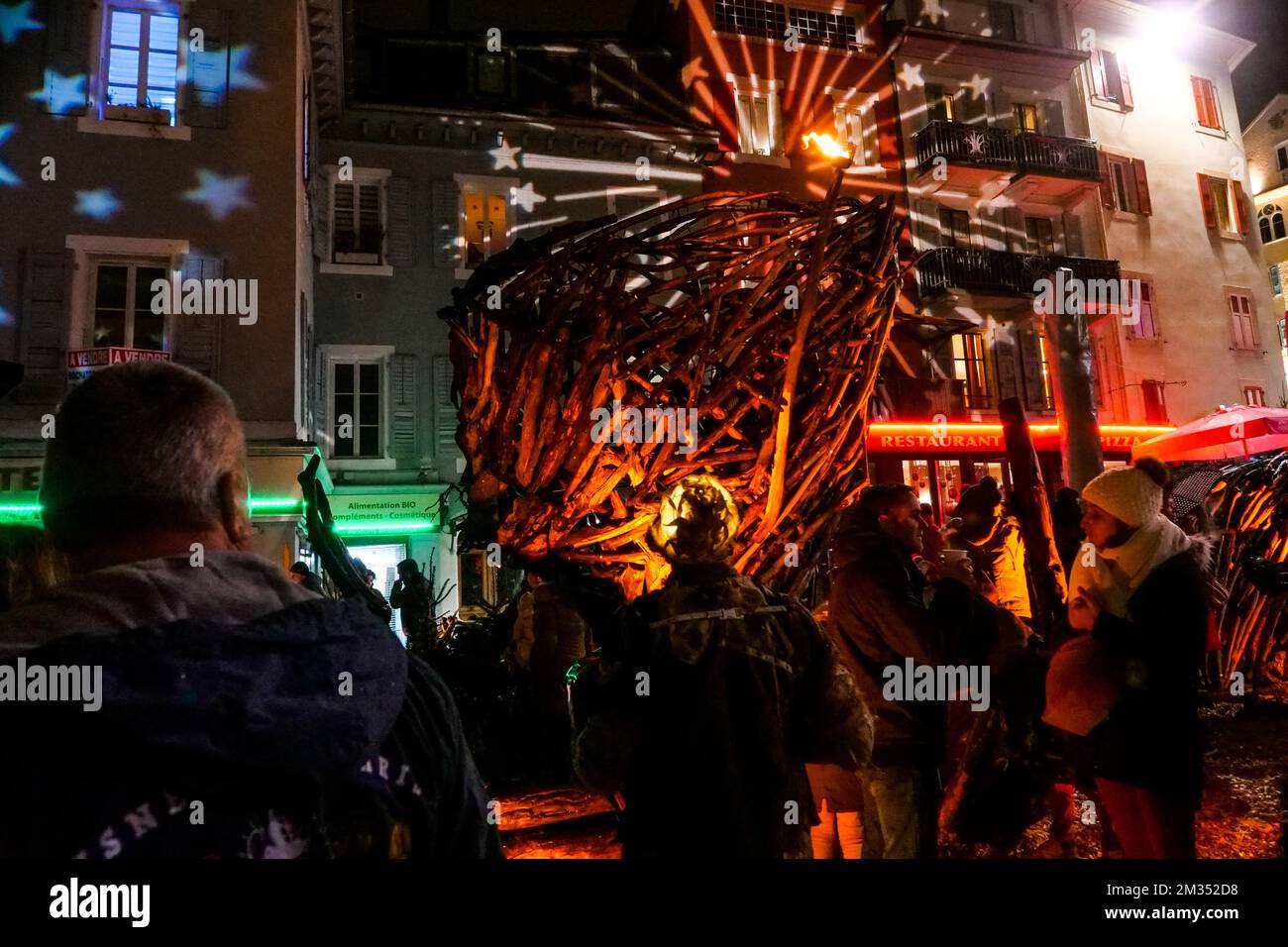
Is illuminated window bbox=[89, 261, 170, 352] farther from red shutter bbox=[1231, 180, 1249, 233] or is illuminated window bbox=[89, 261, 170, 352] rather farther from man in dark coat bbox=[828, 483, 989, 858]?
red shutter bbox=[1231, 180, 1249, 233]

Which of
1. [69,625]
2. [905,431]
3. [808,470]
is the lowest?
[69,625]

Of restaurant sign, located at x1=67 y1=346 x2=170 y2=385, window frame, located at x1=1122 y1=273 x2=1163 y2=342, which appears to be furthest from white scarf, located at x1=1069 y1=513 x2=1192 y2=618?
window frame, located at x1=1122 y1=273 x2=1163 y2=342

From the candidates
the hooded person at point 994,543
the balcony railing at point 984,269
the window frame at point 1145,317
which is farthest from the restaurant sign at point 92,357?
the window frame at point 1145,317

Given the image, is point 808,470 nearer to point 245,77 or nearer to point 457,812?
point 457,812

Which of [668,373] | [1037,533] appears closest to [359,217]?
[668,373]

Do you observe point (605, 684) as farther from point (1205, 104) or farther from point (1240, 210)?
point (1205, 104)

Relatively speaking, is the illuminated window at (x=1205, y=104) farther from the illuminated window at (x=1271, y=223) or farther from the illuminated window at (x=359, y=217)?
the illuminated window at (x=359, y=217)

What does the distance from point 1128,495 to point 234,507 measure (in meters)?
2.81

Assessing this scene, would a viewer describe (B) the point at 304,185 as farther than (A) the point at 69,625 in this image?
Yes

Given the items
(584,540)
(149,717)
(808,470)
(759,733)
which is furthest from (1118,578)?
(149,717)

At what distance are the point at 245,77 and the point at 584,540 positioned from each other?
11607mm

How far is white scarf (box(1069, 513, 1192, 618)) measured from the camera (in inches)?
103
